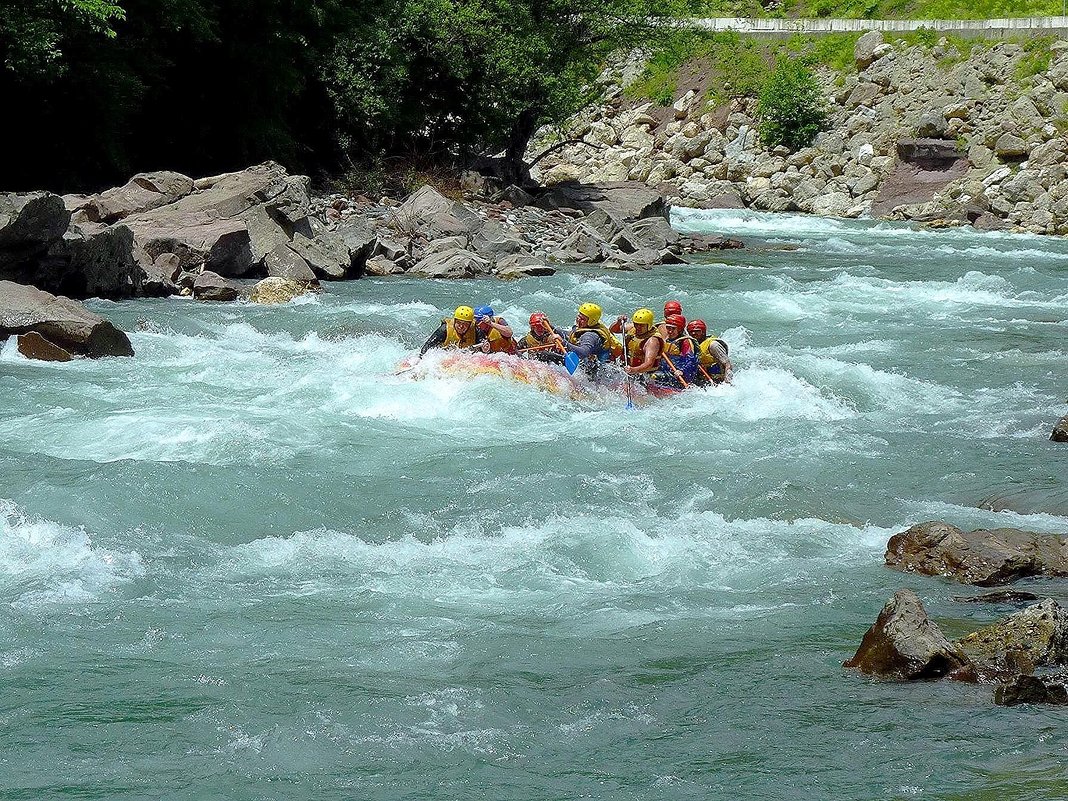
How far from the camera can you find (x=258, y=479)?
9.94 meters

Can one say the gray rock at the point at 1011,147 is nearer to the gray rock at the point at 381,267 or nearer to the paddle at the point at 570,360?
the gray rock at the point at 381,267

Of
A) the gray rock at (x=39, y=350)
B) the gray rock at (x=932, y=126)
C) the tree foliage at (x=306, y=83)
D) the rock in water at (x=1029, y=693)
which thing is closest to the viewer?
the rock in water at (x=1029, y=693)

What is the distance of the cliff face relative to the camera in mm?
32094

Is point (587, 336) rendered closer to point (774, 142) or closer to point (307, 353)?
point (307, 353)

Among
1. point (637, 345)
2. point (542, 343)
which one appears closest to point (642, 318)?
point (637, 345)

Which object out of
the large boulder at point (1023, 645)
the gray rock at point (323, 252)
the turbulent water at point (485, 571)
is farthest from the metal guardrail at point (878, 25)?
the large boulder at point (1023, 645)

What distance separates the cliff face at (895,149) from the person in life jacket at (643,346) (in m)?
19.0

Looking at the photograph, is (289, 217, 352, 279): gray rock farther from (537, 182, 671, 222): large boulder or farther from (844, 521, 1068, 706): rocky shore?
(844, 521, 1068, 706): rocky shore

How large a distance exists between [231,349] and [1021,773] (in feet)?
38.4

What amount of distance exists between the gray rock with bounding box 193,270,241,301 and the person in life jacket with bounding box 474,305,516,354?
5954 millimetres

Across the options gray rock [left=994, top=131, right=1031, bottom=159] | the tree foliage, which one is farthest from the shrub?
the tree foliage

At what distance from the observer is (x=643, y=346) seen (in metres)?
13.7

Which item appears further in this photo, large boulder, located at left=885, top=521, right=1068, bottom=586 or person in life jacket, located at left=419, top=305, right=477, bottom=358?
person in life jacket, located at left=419, top=305, right=477, bottom=358

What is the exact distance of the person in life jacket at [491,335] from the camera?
13.8 metres
